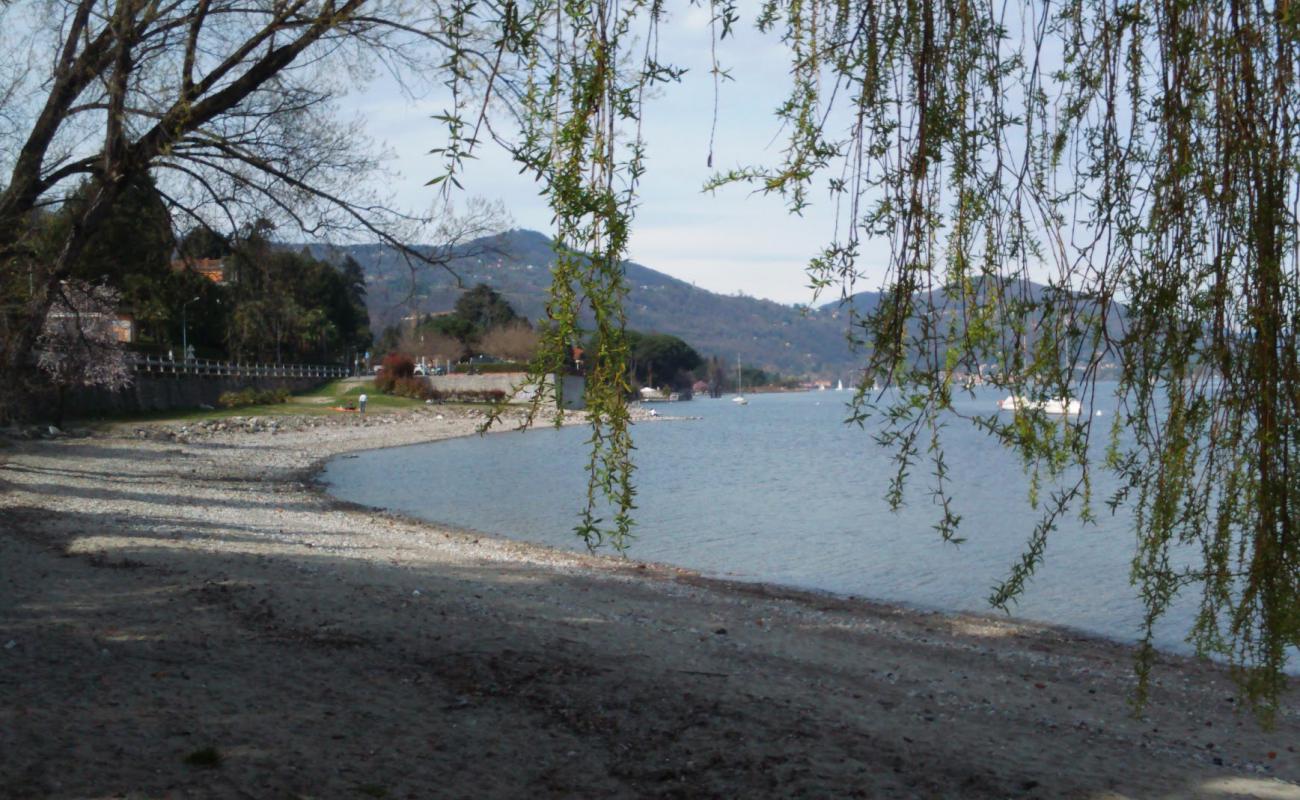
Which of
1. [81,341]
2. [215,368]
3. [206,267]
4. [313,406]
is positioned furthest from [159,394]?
[206,267]

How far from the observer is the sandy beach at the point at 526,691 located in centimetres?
534

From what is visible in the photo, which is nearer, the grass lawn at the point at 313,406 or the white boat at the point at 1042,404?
the white boat at the point at 1042,404

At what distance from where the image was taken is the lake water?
16.1 meters

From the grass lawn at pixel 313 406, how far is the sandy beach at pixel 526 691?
31.4 metres

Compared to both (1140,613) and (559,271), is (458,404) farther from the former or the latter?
(559,271)

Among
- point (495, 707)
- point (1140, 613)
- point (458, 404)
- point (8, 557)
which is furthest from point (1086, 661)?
point (458, 404)

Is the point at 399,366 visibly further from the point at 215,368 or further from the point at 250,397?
the point at 215,368

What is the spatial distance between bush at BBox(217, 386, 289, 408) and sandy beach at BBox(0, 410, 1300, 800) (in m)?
37.7

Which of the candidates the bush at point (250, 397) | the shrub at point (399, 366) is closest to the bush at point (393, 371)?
the shrub at point (399, 366)

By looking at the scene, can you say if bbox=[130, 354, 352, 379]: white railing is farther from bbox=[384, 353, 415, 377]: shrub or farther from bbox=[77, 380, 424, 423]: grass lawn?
bbox=[384, 353, 415, 377]: shrub

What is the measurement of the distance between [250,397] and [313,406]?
674 centimetres

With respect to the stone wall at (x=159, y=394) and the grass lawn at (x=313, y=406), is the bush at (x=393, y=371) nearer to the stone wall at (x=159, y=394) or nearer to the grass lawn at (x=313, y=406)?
the grass lawn at (x=313, y=406)

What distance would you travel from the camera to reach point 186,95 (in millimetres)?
7766

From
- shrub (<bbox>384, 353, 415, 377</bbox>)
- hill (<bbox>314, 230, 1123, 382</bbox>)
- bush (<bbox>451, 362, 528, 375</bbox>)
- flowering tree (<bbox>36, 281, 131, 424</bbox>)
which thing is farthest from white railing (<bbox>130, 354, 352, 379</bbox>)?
hill (<bbox>314, 230, 1123, 382</bbox>)
